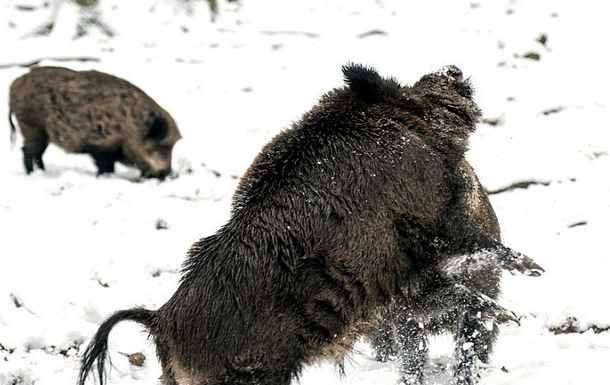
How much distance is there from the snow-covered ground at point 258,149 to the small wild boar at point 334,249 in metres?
0.75

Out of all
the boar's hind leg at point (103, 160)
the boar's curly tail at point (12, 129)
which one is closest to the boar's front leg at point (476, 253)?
the boar's hind leg at point (103, 160)

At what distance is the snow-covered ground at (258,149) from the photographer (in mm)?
4633

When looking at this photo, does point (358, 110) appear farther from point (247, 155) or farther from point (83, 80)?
point (83, 80)

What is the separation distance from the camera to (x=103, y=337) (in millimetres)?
3225

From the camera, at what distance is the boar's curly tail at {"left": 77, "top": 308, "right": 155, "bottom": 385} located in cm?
321

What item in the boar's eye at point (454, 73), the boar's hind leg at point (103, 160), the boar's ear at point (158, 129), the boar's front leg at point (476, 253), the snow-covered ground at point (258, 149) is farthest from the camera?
the boar's ear at point (158, 129)

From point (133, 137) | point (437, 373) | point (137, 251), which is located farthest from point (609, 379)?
point (133, 137)

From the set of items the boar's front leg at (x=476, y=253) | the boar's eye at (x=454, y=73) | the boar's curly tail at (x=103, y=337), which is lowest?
the boar's curly tail at (x=103, y=337)

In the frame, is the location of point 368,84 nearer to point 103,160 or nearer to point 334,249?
point 334,249

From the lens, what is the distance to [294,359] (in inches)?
125

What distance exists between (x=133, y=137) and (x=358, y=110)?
5.42 metres

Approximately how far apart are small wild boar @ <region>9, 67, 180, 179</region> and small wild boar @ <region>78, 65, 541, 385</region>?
488cm

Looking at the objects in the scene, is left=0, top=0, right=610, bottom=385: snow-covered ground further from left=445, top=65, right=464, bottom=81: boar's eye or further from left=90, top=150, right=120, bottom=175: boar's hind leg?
left=445, top=65, right=464, bottom=81: boar's eye

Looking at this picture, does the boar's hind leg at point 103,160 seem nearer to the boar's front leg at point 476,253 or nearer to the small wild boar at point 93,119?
the small wild boar at point 93,119
